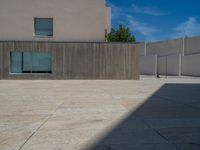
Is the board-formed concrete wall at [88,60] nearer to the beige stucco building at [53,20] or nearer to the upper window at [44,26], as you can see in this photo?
the beige stucco building at [53,20]

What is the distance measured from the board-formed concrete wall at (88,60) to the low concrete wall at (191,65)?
20800mm

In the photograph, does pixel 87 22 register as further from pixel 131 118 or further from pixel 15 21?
pixel 131 118

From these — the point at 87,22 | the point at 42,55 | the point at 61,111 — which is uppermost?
the point at 87,22

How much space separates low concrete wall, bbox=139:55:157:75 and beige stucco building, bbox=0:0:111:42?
2842cm

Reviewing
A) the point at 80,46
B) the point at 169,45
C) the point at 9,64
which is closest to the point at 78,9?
the point at 80,46

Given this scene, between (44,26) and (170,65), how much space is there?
94.7 ft

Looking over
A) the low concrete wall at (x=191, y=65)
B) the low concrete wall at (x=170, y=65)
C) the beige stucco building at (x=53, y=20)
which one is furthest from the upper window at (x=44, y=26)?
the low concrete wall at (x=170, y=65)

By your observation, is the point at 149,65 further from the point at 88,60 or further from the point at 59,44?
the point at 59,44

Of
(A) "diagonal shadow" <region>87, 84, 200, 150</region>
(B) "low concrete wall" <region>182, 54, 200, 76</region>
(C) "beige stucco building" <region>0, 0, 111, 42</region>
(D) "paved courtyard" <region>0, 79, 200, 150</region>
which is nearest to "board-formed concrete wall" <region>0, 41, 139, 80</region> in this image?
(C) "beige stucco building" <region>0, 0, 111, 42</region>

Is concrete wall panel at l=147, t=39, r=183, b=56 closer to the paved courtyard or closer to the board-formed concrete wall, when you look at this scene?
the board-formed concrete wall

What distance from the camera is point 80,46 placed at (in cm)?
2919

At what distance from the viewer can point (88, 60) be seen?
29375mm

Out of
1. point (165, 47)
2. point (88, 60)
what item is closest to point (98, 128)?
point (88, 60)

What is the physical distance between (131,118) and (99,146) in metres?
2.97
